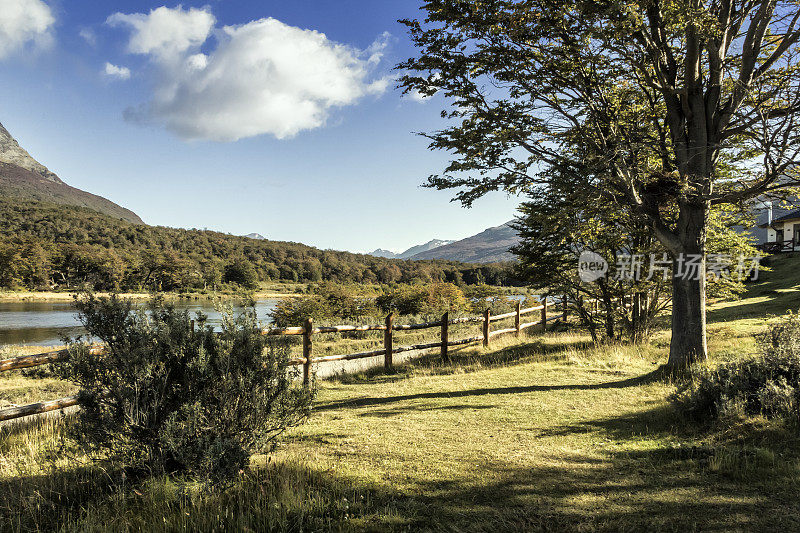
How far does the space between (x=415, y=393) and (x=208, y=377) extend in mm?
5120

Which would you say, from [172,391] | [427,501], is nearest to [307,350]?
[172,391]

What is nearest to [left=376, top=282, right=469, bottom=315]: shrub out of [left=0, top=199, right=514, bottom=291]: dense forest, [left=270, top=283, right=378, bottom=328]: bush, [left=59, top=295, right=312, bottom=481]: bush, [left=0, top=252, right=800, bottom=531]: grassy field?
[left=270, top=283, right=378, bottom=328]: bush

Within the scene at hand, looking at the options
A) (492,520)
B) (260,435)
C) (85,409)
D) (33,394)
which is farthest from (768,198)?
(33,394)

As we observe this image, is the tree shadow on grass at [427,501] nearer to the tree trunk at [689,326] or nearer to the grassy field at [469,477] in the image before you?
the grassy field at [469,477]

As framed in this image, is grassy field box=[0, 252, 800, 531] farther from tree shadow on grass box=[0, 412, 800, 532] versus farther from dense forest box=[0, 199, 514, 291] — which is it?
dense forest box=[0, 199, 514, 291]

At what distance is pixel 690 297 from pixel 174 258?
220 feet

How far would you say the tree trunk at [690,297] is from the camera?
8180 millimetres

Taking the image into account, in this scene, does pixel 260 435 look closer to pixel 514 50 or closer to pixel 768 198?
pixel 514 50

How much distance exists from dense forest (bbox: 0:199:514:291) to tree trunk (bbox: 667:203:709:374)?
47.5m

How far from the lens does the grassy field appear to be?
3.14 metres

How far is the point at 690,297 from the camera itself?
327 inches

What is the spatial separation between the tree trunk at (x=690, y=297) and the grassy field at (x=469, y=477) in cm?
131

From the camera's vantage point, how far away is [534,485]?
3785 millimetres

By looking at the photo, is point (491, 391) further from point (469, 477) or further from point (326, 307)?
point (326, 307)
